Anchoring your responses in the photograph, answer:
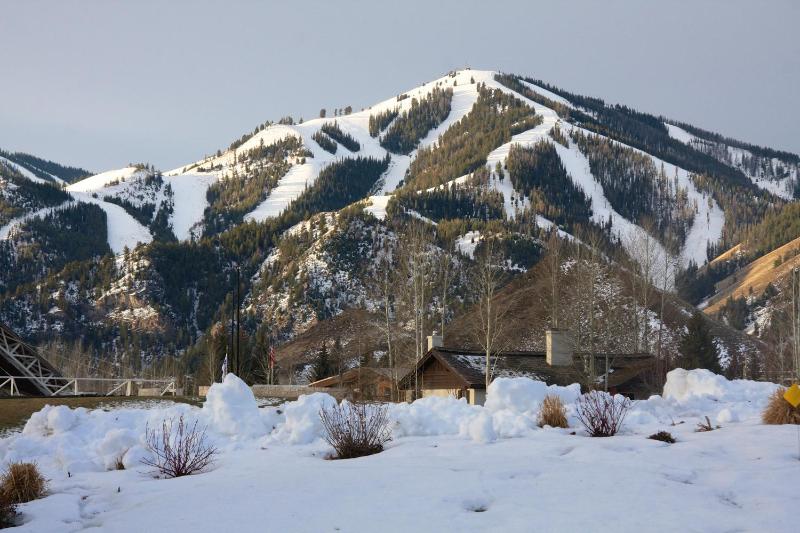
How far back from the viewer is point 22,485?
1073cm

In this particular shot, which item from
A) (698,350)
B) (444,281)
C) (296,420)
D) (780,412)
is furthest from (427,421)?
(698,350)

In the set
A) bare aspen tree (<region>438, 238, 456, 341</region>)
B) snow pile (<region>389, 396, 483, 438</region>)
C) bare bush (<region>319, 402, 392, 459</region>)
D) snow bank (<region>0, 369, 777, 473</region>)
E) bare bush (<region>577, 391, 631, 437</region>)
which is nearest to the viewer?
bare bush (<region>319, 402, 392, 459</region>)

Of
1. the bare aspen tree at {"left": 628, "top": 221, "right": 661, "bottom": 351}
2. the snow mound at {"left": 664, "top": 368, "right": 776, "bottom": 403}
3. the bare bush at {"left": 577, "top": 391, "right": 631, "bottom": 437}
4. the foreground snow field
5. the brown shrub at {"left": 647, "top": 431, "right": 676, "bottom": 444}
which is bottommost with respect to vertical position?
the foreground snow field

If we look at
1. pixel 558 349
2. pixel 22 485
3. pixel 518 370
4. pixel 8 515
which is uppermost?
pixel 558 349

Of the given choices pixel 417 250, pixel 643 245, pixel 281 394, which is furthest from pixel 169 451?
pixel 643 245

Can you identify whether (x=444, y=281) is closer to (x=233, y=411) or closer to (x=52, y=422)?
(x=233, y=411)

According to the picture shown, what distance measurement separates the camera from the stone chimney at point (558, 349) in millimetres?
43519

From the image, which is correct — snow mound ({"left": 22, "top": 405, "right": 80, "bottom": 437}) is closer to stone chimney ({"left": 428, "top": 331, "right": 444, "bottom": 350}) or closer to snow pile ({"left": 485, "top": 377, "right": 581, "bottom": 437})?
snow pile ({"left": 485, "top": 377, "right": 581, "bottom": 437})

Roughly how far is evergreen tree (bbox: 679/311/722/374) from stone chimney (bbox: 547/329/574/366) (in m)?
14.1

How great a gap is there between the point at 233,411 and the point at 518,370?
2703 centimetres

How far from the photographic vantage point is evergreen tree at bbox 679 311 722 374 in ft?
179

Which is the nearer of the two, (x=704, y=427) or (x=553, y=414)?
(x=704, y=427)

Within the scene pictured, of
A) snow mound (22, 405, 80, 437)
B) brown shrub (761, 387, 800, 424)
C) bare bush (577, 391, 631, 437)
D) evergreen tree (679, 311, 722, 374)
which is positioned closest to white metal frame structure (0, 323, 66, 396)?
snow mound (22, 405, 80, 437)

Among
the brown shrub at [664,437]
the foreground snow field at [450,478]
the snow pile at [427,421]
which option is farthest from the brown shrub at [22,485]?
the brown shrub at [664,437]
